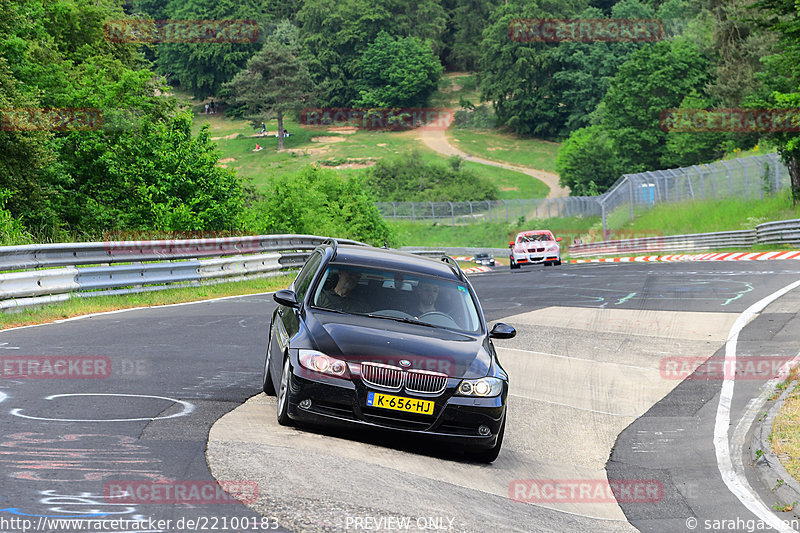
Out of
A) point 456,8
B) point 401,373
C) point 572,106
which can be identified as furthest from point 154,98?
point 456,8

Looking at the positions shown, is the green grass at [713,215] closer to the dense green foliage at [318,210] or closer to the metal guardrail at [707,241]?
the metal guardrail at [707,241]

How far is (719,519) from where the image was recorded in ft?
24.1

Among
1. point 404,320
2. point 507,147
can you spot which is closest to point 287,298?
point 404,320

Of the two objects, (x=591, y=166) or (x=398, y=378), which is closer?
(x=398, y=378)

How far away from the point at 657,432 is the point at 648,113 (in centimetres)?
8613

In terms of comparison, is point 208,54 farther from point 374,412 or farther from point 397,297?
point 374,412

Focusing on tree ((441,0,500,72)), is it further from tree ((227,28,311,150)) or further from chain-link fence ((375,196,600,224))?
chain-link fence ((375,196,600,224))

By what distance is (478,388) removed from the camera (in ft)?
27.0

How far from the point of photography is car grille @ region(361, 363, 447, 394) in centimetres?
805

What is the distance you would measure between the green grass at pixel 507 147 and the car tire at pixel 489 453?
12528 cm

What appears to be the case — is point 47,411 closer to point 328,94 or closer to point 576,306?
point 576,306

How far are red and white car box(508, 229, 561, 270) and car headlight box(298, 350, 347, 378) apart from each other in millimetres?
32649

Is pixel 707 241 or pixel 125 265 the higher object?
pixel 125 265

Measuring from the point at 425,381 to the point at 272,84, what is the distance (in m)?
150
